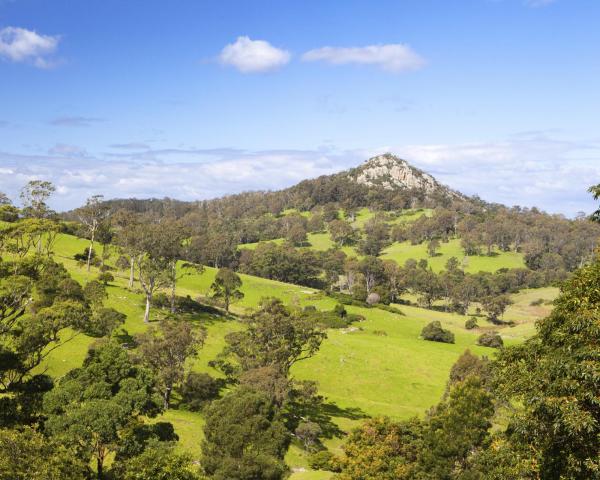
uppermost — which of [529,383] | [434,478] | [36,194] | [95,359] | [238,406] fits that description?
[36,194]

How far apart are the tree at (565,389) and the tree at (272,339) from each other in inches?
1361

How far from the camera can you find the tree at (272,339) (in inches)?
2099

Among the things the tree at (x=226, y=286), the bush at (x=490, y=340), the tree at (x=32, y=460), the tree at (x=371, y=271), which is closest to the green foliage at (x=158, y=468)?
the tree at (x=32, y=460)

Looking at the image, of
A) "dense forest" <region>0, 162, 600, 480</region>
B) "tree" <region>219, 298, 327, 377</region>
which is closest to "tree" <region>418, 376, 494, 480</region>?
"dense forest" <region>0, 162, 600, 480</region>

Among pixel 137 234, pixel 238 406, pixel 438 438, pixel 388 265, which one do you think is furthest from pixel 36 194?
pixel 388 265

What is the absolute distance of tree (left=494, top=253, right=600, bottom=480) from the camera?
15.5 metres

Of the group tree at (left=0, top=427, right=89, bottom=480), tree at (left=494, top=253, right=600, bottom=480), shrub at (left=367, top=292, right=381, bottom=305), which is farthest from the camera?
shrub at (left=367, top=292, right=381, bottom=305)

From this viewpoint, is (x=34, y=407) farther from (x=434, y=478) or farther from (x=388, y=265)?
(x=388, y=265)

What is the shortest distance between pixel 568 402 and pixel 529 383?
3.09 metres

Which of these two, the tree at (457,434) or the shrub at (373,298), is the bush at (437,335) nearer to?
the shrub at (373,298)

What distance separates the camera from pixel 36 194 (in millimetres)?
82750

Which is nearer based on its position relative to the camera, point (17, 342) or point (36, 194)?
point (17, 342)

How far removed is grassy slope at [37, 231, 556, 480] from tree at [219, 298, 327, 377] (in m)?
8.18

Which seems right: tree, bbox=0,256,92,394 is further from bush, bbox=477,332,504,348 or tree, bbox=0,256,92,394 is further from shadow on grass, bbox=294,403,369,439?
bush, bbox=477,332,504,348
